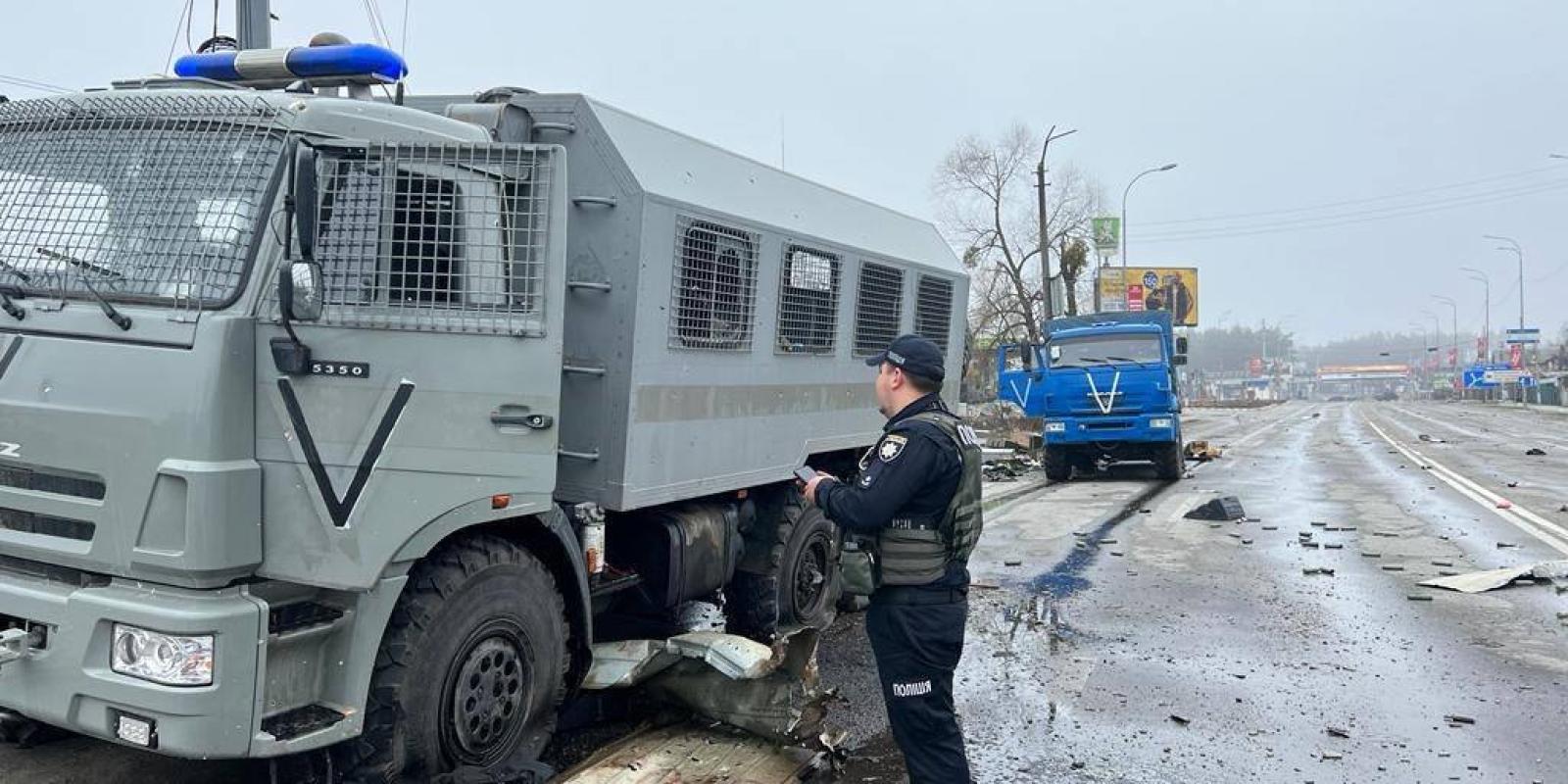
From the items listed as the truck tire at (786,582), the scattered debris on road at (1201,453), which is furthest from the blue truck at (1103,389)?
the truck tire at (786,582)

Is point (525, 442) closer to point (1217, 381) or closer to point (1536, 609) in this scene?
point (1536, 609)

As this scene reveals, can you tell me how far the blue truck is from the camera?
54.4ft

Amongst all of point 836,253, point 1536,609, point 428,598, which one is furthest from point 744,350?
point 1536,609

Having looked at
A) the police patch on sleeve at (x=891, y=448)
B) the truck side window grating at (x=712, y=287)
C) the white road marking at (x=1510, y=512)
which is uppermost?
the truck side window grating at (x=712, y=287)

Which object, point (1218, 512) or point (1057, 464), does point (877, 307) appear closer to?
point (1218, 512)

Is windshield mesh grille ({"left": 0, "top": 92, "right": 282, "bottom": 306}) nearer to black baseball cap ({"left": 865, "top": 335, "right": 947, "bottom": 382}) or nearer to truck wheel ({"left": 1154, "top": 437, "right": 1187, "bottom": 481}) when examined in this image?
black baseball cap ({"left": 865, "top": 335, "right": 947, "bottom": 382})

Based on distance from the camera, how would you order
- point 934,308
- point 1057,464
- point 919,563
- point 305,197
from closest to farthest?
point 305,197 < point 919,563 < point 934,308 < point 1057,464

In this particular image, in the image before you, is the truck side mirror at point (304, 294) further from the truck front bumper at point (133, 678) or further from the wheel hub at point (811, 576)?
the wheel hub at point (811, 576)

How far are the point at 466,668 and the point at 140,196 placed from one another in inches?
77.6

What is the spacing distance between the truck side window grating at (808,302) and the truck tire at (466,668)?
7.63 ft

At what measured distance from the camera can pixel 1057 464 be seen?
17.7 m

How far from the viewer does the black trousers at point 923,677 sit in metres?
3.48

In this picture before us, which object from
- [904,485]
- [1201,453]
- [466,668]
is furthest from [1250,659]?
[1201,453]

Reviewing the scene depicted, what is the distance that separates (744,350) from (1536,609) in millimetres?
6429
